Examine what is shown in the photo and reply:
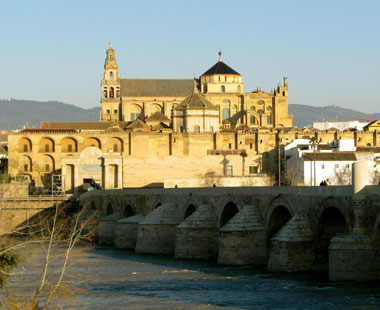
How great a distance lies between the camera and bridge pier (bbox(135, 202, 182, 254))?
53.3 meters

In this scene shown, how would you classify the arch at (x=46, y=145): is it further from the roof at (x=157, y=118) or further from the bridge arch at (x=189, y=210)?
the bridge arch at (x=189, y=210)

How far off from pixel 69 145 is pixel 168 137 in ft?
40.5

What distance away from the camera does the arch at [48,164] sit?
112925mm

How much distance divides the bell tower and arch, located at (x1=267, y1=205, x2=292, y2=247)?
100 meters

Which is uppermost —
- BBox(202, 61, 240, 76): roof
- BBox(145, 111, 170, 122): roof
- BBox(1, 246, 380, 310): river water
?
BBox(202, 61, 240, 76): roof

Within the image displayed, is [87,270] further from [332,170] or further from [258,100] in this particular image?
[258,100]

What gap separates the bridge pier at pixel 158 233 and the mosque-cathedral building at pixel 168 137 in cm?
2964

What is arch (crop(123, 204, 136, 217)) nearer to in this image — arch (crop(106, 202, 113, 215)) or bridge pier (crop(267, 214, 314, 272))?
arch (crop(106, 202, 113, 215))

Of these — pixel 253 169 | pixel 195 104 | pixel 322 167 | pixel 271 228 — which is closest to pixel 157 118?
pixel 195 104

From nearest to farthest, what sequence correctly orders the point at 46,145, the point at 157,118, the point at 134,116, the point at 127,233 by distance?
the point at 127,233 → the point at 46,145 → the point at 157,118 → the point at 134,116

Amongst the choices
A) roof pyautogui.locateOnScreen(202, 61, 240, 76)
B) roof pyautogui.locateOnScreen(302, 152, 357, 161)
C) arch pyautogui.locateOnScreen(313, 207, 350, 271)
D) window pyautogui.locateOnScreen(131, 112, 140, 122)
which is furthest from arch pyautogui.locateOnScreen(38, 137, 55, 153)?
arch pyautogui.locateOnScreen(313, 207, 350, 271)

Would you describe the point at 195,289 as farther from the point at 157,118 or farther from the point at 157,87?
the point at 157,87

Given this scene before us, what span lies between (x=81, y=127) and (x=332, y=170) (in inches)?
2011

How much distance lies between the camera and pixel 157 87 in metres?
141
